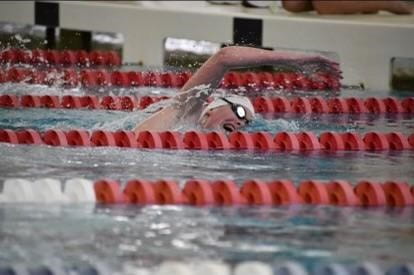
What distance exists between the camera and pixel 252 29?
27.7 feet

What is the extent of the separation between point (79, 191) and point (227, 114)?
158cm

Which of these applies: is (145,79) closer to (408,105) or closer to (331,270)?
(408,105)

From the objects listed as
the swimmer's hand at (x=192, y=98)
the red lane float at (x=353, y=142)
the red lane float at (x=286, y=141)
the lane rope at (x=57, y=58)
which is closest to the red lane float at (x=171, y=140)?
the swimmer's hand at (x=192, y=98)

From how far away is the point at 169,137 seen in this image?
17.8 ft

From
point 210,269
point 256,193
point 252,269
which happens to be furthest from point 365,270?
point 256,193

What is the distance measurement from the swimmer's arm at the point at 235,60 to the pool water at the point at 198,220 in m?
0.46

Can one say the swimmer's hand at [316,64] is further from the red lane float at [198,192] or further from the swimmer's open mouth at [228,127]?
the red lane float at [198,192]

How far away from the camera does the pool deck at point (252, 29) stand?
26.0 ft

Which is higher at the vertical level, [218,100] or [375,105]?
[218,100]

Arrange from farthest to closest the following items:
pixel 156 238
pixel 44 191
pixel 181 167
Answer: pixel 181 167 < pixel 44 191 < pixel 156 238

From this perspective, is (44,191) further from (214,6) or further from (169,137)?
(214,6)

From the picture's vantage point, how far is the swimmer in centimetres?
559

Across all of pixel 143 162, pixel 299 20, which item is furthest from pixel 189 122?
pixel 299 20

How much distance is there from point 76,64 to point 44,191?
4.50 m
